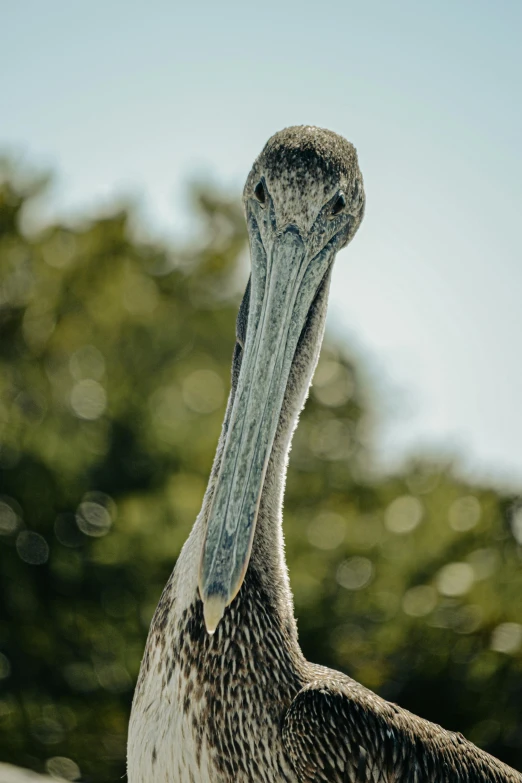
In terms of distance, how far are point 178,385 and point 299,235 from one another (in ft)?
21.4

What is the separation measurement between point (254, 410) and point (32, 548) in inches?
242

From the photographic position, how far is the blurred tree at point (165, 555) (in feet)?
24.8

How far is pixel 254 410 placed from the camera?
261 centimetres

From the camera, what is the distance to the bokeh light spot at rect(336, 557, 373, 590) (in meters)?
8.07

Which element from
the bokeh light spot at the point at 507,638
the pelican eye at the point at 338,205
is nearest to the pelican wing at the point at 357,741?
the pelican eye at the point at 338,205

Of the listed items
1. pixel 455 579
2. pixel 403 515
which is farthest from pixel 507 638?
pixel 403 515

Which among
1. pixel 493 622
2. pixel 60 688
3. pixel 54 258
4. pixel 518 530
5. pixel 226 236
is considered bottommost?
pixel 60 688

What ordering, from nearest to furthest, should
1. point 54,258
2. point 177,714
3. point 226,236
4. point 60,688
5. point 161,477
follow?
point 177,714, point 60,688, point 161,477, point 54,258, point 226,236

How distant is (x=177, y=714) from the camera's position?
8.80 ft

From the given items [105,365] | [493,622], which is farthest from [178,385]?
[493,622]

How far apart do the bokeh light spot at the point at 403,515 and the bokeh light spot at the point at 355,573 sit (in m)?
0.46

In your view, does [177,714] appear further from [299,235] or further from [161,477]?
→ [161,477]

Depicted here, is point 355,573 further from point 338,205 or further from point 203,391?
Answer: point 338,205

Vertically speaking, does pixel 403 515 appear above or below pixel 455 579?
above
